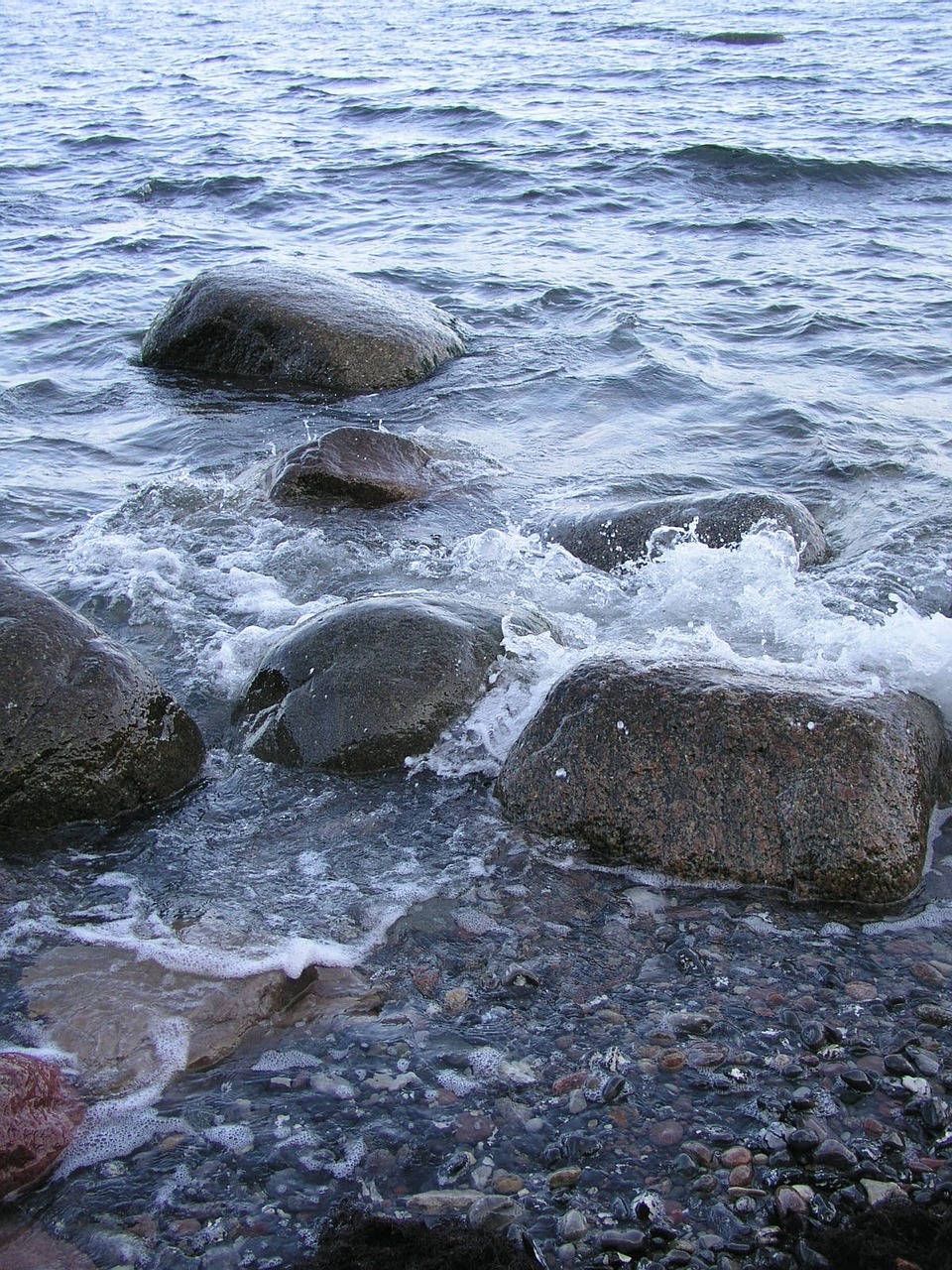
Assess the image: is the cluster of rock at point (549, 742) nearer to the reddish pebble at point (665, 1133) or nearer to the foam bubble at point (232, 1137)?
the foam bubble at point (232, 1137)

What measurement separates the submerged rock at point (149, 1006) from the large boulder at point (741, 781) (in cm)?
122

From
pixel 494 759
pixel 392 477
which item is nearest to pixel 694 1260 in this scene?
pixel 494 759

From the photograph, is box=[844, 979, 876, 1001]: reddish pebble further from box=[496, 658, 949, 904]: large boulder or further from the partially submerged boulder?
the partially submerged boulder

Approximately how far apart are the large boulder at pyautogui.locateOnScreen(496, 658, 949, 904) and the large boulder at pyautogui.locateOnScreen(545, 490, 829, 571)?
2.28 m

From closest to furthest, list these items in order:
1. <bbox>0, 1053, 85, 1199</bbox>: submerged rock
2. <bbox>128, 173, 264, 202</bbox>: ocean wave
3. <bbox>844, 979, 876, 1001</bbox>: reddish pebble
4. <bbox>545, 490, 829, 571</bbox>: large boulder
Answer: <bbox>0, 1053, 85, 1199</bbox>: submerged rock, <bbox>844, 979, 876, 1001</bbox>: reddish pebble, <bbox>545, 490, 829, 571</bbox>: large boulder, <bbox>128, 173, 264, 202</bbox>: ocean wave

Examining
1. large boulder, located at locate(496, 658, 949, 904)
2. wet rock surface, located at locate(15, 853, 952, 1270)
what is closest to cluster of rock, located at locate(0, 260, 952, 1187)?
large boulder, located at locate(496, 658, 949, 904)

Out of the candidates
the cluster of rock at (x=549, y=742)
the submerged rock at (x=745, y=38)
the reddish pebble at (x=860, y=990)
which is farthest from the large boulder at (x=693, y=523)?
the submerged rock at (x=745, y=38)

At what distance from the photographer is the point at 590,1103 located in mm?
3535

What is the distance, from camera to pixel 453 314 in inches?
440

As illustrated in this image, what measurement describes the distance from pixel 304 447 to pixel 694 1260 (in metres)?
6.02

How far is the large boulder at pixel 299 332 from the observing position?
31.9 feet

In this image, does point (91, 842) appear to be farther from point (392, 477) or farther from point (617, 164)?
point (617, 164)

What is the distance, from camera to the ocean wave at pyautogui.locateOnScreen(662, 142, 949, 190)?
1460cm

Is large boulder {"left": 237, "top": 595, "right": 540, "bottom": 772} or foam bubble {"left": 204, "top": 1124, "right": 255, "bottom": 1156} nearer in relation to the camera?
foam bubble {"left": 204, "top": 1124, "right": 255, "bottom": 1156}
